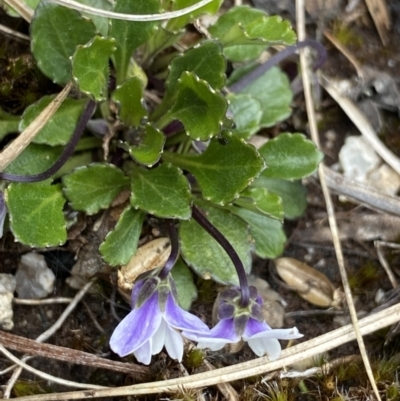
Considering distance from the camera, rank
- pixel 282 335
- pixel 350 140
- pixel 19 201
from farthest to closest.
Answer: pixel 350 140 < pixel 19 201 < pixel 282 335

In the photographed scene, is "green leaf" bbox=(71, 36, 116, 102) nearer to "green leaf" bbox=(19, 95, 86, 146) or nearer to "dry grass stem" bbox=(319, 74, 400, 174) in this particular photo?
"green leaf" bbox=(19, 95, 86, 146)

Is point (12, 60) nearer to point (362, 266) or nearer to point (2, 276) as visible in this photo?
point (2, 276)

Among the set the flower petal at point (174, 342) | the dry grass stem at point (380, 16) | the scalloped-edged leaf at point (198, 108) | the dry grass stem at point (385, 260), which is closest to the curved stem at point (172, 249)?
the flower petal at point (174, 342)

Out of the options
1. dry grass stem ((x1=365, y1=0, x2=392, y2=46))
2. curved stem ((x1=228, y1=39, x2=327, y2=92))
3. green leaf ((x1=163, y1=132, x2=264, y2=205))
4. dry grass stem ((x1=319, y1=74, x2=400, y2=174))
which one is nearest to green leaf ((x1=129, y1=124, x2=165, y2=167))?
green leaf ((x1=163, y1=132, x2=264, y2=205))

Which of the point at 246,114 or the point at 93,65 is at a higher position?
the point at 93,65

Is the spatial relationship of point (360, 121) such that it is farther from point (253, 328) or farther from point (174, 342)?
point (174, 342)

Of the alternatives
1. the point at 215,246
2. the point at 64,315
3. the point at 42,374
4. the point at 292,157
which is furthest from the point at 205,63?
the point at 42,374

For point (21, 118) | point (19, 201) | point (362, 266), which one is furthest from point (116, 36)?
point (362, 266)
